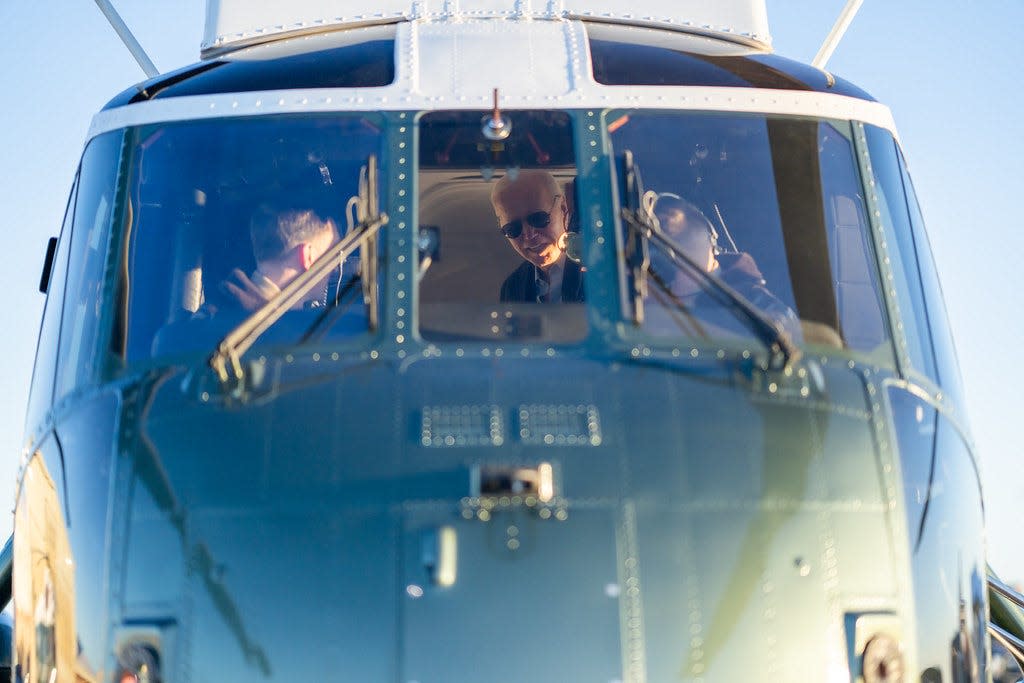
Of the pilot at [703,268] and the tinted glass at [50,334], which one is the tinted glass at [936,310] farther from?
the tinted glass at [50,334]

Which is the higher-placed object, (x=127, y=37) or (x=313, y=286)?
(x=127, y=37)

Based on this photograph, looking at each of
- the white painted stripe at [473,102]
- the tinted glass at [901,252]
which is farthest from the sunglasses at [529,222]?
the tinted glass at [901,252]

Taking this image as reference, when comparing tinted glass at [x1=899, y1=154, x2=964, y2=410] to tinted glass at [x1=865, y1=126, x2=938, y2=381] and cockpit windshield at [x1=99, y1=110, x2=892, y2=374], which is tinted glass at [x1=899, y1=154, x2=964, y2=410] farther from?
cockpit windshield at [x1=99, y1=110, x2=892, y2=374]

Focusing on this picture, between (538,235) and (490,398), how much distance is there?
1.54 m

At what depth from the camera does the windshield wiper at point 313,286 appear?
4793 mm

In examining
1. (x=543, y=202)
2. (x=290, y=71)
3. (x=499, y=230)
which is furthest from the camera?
(x=499, y=230)

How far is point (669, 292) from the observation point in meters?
5.11

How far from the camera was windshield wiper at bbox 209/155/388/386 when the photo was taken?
15.7 ft

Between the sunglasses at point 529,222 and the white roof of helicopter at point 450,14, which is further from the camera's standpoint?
the white roof of helicopter at point 450,14

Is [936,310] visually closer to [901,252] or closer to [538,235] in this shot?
[901,252]

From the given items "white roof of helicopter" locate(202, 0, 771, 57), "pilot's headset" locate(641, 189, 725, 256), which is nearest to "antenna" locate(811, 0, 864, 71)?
"white roof of helicopter" locate(202, 0, 771, 57)

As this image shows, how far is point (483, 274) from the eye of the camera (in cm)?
602

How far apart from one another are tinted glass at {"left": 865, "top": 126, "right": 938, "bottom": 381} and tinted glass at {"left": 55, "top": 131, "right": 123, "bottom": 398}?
2.69 metres

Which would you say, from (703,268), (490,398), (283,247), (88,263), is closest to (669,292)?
(703,268)
